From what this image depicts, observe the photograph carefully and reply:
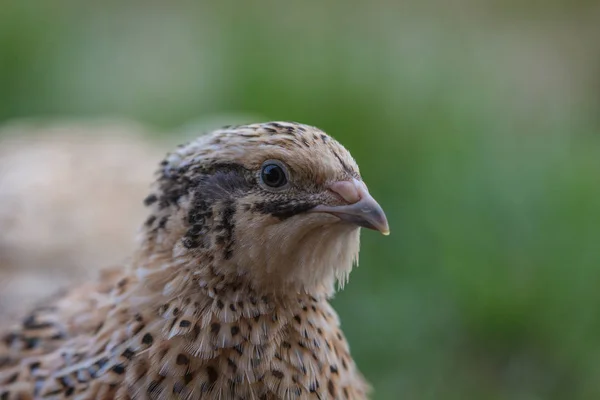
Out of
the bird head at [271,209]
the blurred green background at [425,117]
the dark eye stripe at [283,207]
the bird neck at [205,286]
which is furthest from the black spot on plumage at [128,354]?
the blurred green background at [425,117]

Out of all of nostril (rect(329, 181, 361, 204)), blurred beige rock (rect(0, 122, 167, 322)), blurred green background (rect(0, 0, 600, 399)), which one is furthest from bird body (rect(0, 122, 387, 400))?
blurred green background (rect(0, 0, 600, 399))

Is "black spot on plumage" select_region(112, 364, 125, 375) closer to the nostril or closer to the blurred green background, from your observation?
the nostril

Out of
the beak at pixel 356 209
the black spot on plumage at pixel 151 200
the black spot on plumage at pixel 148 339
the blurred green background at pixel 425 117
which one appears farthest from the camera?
the blurred green background at pixel 425 117

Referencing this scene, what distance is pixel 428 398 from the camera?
3.80m

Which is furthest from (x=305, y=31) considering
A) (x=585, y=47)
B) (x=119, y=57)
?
(x=585, y=47)

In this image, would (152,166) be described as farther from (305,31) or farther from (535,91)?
(535,91)

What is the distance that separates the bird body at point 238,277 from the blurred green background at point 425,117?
6.34 ft

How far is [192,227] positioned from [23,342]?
750 mm

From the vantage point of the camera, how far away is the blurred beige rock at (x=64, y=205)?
310 cm

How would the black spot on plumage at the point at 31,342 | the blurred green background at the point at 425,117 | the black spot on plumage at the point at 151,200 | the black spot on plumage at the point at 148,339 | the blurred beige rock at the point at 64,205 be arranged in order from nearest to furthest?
the black spot on plumage at the point at 148,339, the black spot on plumage at the point at 151,200, the black spot on plumage at the point at 31,342, the blurred beige rock at the point at 64,205, the blurred green background at the point at 425,117

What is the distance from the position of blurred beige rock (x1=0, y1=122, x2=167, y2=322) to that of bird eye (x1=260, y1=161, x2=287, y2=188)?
108cm

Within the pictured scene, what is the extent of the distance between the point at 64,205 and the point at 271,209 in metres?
1.76

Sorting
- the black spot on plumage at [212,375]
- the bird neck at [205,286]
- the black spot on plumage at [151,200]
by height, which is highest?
the black spot on plumage at [151,200]

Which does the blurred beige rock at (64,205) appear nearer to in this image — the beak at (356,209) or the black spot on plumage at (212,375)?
the black spot on plumage at (212,375)
